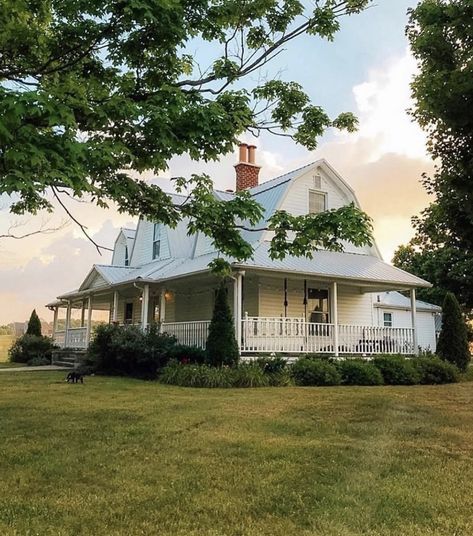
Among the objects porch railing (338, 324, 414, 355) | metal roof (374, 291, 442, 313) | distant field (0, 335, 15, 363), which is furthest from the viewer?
distant field (0, 335, 15, 363)

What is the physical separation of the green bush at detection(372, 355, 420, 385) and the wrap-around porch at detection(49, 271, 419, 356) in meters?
1.78

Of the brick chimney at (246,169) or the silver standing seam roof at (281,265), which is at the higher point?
the brick chimney at (246,169)

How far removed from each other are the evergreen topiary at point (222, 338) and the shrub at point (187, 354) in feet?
3.48

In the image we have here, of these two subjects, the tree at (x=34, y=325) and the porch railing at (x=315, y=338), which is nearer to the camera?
the porch railing at (x=315, y=338)

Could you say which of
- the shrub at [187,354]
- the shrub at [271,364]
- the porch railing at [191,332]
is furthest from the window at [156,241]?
the shrub at [271,364]

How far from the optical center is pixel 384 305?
2684 cm

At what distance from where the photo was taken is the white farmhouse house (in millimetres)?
15938

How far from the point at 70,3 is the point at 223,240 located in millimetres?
3547

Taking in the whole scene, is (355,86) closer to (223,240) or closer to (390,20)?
(390,20)

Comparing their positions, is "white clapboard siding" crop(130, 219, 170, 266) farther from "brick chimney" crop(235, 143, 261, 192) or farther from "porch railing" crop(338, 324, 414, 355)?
"porch railing" crop(338, 324, 414, 355)

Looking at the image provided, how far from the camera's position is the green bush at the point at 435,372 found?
15.1m

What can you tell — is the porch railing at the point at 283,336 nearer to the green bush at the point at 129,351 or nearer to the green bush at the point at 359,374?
the green bush at the point at 359,374

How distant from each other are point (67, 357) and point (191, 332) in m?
7.27

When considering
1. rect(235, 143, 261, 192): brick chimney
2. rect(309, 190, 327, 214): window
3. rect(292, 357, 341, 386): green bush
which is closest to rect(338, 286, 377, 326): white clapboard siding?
rect(309, 190, 327, 214): window
